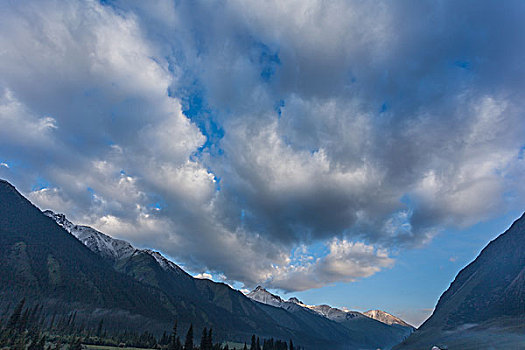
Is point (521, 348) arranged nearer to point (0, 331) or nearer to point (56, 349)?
point (56, 349)

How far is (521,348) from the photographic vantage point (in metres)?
198

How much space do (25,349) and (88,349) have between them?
34.9 m

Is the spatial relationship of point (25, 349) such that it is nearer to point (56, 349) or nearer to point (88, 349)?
point (56, 349)

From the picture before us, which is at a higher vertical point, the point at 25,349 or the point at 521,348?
the point at 521,348

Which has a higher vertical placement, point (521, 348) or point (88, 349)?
point (521, 348)

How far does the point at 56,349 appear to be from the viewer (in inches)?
6860

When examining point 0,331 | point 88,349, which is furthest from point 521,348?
point 0,331

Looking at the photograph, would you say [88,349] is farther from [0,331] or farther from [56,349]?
[0,331]

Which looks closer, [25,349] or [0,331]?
[25,349]

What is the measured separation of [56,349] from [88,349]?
2208 centimetres

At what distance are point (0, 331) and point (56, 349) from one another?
45.7 meters

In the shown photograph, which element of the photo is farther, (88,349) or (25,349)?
(88,349)

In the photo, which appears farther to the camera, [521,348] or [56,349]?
[521,348]

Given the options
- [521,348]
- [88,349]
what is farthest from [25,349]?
[521,348]
